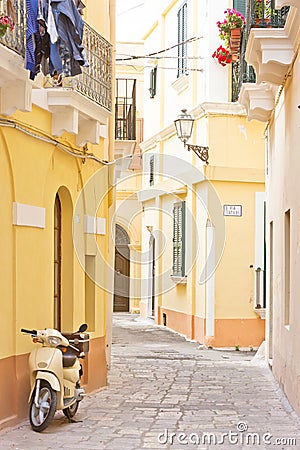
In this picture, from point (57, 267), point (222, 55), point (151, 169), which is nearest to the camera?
point (57, 267)

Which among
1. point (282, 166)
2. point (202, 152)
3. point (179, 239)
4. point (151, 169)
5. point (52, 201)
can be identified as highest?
point (151, 169)

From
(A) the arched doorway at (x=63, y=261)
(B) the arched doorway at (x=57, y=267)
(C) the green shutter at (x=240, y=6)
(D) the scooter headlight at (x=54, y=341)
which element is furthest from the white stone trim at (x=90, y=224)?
(C) the green shutter at (x=240, y=6)

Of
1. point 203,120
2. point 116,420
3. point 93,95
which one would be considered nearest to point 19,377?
point 116,420

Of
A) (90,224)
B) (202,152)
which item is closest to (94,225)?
(90,224)

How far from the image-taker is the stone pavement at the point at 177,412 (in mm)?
8586

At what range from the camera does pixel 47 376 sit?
913 centimetres

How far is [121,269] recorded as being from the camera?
30641 mm

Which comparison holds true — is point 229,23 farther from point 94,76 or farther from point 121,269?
point 121,269

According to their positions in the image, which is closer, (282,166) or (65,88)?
(65,88)

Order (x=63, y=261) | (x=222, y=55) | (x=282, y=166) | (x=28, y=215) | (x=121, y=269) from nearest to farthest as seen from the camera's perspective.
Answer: (x=28, y=215) → (x=63, y=261) → (x=282, y=166) → (x=222, y=55) → (x=121, y=269)

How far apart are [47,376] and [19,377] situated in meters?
0.48

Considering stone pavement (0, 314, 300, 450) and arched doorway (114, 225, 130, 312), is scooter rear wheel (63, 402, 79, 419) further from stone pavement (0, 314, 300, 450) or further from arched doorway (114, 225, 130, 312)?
arched doorway (114, 225, 130, 312)

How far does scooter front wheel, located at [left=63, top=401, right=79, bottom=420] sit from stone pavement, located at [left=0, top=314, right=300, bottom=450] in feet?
0.32

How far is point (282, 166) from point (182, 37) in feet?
33.7
